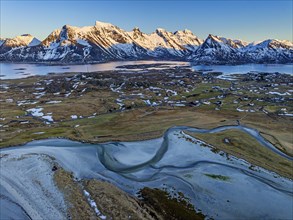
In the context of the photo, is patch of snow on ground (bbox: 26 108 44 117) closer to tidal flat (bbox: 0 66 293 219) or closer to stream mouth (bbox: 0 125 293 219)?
tidal flat (bbox: 0 66 293 219)

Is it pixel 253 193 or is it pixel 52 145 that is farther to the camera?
pixel 52 145

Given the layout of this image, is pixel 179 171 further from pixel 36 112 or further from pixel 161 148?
pixel 36 112

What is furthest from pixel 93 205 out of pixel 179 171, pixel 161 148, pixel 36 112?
pixel 36 112

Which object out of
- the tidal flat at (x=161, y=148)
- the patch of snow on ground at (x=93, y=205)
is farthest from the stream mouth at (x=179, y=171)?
the patch of snow on ground at (x=93, y=205)

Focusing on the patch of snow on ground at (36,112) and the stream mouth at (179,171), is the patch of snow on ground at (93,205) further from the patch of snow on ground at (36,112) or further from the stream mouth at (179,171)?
the patch of snow on ground at (36,112)

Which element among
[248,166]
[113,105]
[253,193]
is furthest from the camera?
[113,105]

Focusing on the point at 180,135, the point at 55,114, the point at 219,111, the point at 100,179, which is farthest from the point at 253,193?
the point at 55,114

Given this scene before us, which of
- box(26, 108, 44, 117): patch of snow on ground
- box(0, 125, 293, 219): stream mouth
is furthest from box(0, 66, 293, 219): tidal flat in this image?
box(26, 108, 44, 117): patch of snow on ground

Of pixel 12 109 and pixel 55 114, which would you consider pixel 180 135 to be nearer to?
pixel 55 114
